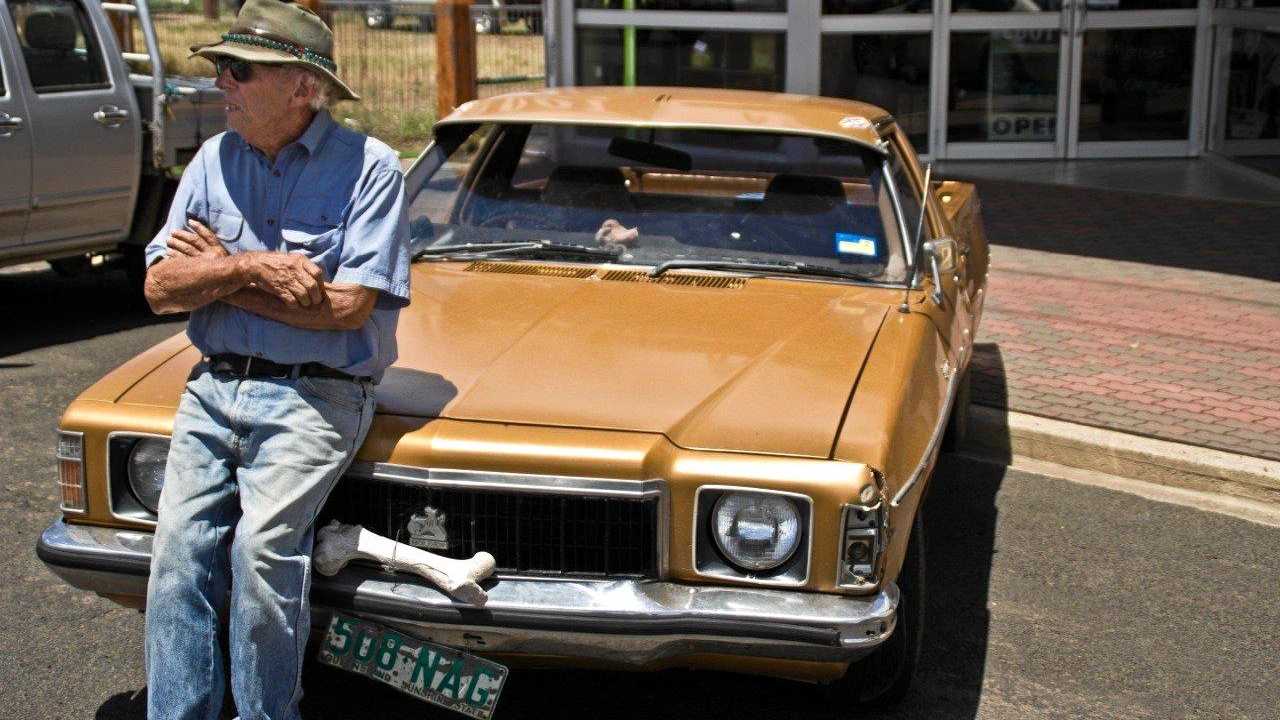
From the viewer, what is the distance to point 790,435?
3.52 metres

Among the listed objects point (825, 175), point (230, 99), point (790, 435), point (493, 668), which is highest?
point (230, 99)

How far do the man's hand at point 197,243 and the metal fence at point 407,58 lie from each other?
11.0 metres

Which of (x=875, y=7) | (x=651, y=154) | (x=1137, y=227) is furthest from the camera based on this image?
(x=875, y=7)

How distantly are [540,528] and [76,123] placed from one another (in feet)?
19.1

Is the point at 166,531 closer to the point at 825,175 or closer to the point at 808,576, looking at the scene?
the point at 808,576

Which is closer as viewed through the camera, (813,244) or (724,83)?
(813,244)

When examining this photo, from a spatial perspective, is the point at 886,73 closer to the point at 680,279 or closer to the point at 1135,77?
the point at 1135,77

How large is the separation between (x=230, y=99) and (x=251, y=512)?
1.00 metres

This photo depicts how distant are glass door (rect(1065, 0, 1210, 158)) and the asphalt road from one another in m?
8.39

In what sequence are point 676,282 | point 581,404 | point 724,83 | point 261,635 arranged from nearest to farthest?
point 261,635 → point 581,404 → point 676,282 → point 724,83

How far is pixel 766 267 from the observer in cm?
477

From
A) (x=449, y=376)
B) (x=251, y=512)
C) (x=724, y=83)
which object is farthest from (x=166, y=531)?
(x=724, y=83)

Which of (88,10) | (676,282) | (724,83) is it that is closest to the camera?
(676,282)

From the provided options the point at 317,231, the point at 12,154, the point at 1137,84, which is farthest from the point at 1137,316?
the point at 1137,84
